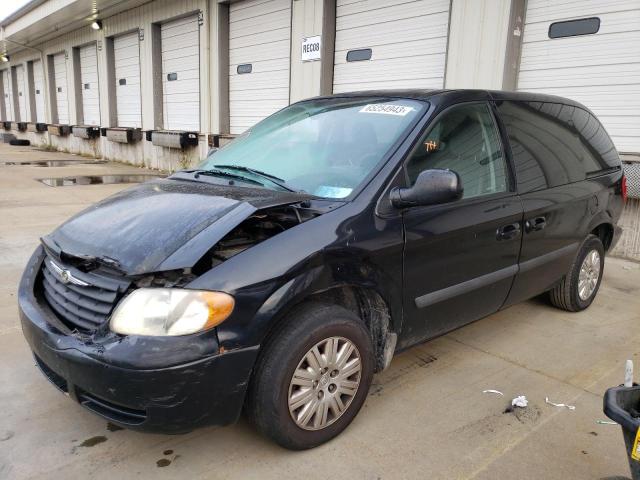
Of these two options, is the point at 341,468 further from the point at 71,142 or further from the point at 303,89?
the point at 71,142

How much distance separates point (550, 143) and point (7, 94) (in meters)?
35.6

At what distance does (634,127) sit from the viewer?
6.15m

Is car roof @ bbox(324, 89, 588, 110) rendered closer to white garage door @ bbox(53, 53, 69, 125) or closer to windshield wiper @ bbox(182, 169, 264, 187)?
windshield wiper @ bbox(182, 169, 264, 187)

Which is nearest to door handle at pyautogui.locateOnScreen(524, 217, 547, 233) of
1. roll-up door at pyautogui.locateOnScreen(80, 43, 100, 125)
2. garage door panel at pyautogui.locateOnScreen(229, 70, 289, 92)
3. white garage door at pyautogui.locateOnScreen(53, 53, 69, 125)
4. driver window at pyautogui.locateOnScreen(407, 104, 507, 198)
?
driver window at pyautogui.locateOnScreen(407, 104, 507, 198)

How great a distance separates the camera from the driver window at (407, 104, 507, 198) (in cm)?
296

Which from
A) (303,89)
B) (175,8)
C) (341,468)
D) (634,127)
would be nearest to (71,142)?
(175,8)

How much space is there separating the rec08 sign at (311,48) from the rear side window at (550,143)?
611 centimetres

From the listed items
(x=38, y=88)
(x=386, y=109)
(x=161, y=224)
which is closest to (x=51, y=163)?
(x=38, y=88)

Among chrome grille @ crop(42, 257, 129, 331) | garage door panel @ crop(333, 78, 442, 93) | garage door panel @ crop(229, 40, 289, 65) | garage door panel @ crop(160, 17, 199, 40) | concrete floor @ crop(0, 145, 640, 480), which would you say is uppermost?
garage door panel @ crop(160, 17, 199, 40)

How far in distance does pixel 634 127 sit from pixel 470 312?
4.39 metres

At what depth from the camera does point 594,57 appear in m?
6.33

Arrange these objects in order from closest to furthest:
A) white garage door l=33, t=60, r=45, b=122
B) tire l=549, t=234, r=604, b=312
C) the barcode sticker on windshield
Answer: the barcode sticker on windshield
tire l=549, t=234, r=604, b=312
white garage door l=33, t=60, r=45, b=122

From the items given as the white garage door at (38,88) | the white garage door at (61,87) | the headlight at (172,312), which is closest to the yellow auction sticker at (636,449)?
the headlight at (172,312)

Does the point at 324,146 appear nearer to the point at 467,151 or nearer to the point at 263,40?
the point at 467,151
